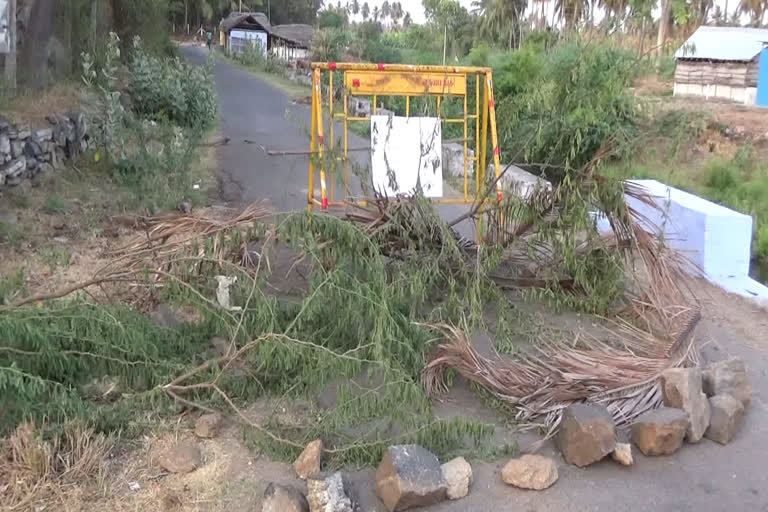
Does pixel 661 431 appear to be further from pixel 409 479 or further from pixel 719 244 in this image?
pixel 719 244

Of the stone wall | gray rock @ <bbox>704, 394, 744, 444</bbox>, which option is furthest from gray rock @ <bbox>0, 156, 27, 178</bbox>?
gray rock @ <bbox>704, 394, 744, 444</bbox>

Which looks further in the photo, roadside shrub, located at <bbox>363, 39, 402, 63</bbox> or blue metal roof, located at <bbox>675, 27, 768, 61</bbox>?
roadside shrub, located at <bbox>363, 39, 402, 63</bbox>

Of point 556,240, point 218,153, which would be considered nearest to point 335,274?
point 556,240

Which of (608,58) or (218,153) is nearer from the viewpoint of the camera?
(608,58)

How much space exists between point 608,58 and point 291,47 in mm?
48002

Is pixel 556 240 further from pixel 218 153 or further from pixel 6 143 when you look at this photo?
→ pixel 218 153

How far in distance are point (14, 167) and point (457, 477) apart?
22.7 feet

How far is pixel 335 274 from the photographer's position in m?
4.55

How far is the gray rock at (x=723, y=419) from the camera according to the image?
432 centimetres

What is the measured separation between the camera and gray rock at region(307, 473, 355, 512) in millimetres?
3461

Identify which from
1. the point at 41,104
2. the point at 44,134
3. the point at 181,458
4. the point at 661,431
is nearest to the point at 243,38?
the point at 41,104

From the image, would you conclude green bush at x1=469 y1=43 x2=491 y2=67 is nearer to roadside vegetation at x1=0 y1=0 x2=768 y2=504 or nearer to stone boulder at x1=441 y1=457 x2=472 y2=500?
roadside vegetation at x1=0 y1=0 x2=768 y2=504

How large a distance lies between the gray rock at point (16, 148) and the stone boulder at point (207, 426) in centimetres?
584

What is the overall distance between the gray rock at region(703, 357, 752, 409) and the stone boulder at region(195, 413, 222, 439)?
285 centimetres
